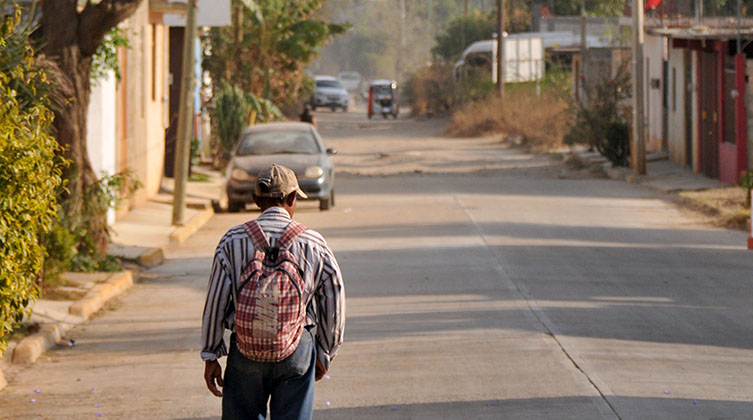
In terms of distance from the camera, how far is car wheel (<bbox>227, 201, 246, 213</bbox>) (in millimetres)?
21156

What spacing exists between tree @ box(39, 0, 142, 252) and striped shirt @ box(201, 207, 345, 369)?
8.88 metres

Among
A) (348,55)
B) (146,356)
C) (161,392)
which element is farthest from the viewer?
(348,55)

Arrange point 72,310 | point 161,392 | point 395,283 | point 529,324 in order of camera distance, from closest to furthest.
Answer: point 161,392
point 529,324
point 72,310
point 395,283

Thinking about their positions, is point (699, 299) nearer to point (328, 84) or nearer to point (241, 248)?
point (241, 248)

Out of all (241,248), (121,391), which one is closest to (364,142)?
(121,391)

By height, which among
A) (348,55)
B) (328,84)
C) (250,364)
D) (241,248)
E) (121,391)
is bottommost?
(121,391)

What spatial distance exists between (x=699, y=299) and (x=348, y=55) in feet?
426

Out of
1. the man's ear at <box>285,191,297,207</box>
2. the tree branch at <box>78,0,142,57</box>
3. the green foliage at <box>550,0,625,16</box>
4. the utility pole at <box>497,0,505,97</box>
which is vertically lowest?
the man's ear at <box>285,191,297,207</box>

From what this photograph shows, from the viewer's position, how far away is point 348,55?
140m

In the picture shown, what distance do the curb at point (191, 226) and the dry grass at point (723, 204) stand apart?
8.13 metres

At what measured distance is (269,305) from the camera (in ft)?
15.0

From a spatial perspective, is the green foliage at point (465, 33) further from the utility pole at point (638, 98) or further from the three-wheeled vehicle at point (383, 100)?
the utility pole at point (638, 98)

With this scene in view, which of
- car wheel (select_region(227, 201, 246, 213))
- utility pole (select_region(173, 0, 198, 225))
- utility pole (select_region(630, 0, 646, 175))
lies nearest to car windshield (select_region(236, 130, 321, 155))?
car wheel (select_region(227, 201, 246, 213))

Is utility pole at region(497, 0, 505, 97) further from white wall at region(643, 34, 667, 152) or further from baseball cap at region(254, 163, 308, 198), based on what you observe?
baseball cap at region(254, 163, 308, 198)
